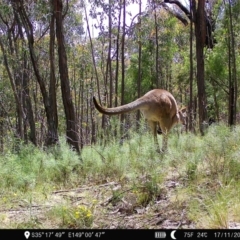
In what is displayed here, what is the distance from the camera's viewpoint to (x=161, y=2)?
1980 cm

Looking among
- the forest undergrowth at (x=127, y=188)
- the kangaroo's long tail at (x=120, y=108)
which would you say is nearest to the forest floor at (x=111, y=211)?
the forest undergrowth at (x=127, y=188)

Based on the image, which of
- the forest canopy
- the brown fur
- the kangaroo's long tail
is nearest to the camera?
the kangaroo's long tail

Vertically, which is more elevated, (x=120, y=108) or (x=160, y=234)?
(x=120, y=108)

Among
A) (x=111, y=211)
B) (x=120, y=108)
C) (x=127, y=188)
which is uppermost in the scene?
(x=120, y=108)

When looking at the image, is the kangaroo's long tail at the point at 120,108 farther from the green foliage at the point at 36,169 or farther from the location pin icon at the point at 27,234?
the location pin icon at the point at 27,234

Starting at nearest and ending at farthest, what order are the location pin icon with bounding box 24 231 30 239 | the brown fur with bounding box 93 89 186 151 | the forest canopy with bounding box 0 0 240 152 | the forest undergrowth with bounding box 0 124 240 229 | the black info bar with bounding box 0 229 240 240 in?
the black info bar with bounding box 0 229 240 240 < the location pin icon with bounding box 24 231 30 239 < the forest undergrowth with bounding box 0 124 240 229 < the brown fur with bounding box 93 89 186 151 < the forest canopy with bounding box 0 0 240 152

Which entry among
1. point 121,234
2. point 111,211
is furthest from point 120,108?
point 121,234

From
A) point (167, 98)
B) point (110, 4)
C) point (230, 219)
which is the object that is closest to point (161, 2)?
point (110, 4)

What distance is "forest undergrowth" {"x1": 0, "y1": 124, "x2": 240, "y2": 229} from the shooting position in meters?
3.71

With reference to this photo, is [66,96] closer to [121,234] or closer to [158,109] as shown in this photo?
[158,109]

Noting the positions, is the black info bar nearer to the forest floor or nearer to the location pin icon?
the location pin icon

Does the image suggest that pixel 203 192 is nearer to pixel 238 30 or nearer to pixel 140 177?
pixel 140 177

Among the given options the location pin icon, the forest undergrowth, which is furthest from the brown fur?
the location pin icon

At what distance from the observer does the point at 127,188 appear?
489 centimetres
